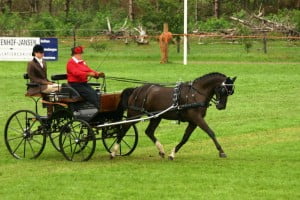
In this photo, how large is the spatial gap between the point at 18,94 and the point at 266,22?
26747 millimetres

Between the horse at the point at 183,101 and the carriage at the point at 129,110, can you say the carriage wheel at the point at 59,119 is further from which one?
the horse at the point at 183,101

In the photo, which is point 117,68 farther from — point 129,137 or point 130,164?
point 130,164

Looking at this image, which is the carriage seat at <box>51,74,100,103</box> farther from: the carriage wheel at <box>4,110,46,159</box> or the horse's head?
the horse's head

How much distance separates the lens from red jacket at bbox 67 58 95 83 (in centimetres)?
1500

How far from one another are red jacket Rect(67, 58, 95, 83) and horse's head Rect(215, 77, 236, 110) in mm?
2232

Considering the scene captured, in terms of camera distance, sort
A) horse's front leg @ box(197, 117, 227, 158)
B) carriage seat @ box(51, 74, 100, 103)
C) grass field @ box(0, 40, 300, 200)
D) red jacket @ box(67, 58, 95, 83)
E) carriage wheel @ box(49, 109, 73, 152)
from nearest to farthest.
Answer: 1. grass field @ box(0, 40, 300, 200)
2. horse's front leg @ box(197, 117, 227, 158)
3. red jacket @ box(67, 58, 95, 83)
4. carriage seat @ box(51, 74, 100, 103)
5. carriage wheel @ box(49, 109, 73, 152)

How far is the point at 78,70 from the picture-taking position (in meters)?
15.0

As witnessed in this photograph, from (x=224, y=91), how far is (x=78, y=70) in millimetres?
2551

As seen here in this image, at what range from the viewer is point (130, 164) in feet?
48.4

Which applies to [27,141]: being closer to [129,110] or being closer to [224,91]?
[129,110]

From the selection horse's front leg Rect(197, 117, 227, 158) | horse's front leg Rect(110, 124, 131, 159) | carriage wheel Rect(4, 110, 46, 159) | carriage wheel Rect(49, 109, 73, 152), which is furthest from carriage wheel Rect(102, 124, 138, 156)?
horse's front leg Rect(197, 117, 227, 158)

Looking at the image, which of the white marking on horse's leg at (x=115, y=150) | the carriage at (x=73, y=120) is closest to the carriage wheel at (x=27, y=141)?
the carriage at (x=73, y=120)

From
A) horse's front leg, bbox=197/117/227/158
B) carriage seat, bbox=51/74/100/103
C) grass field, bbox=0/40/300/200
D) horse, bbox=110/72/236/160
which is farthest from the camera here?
carriage seat, bbox=51/74/100/103

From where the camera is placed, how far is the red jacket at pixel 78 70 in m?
15.0
